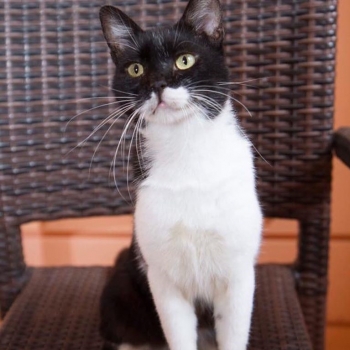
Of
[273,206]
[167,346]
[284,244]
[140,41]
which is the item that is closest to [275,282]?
[273,206]

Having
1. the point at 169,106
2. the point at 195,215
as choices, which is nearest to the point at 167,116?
the point at 169,106

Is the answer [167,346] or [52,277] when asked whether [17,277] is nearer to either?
[52,277]

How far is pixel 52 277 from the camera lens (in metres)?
1.06

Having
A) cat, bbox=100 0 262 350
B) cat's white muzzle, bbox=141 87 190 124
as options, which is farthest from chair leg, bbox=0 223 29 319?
cat's white muzzle, bbox=141 87 190 124

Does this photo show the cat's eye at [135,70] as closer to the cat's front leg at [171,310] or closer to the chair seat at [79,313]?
the cat's front leg at [171,310]

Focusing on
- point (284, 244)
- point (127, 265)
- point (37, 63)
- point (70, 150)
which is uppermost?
point (37, 63)

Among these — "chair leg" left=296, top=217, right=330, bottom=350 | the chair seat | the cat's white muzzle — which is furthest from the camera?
"chair leg" left=296, top=217, right=330, bottom=350

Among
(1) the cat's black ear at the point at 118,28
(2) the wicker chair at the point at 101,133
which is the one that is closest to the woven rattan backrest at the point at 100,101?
(2) the wicker chair at the point at 101,133

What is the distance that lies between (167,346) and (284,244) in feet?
1.96

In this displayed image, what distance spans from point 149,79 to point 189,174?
0.43ft

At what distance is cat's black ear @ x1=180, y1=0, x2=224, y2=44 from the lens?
0.74 meters

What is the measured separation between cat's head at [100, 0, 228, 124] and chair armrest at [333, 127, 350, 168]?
0.77ft

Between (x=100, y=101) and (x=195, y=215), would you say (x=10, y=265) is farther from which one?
(x=195, y=215)

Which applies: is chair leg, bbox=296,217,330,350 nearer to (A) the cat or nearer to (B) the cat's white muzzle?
(A) the cat
